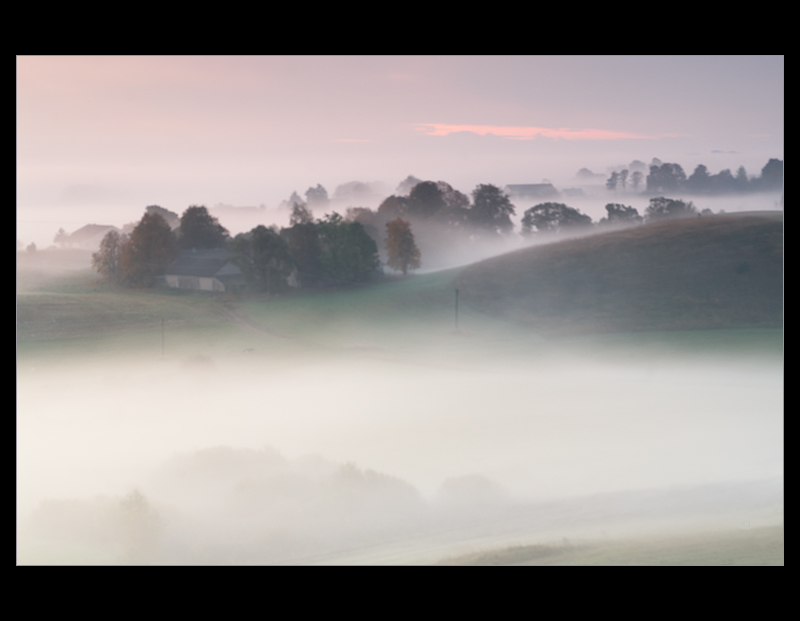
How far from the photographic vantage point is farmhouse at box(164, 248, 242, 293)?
1362 centimetres

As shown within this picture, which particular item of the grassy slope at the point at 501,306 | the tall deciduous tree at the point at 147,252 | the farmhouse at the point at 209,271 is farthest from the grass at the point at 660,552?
the tall deciduous tree at the point at 147,252

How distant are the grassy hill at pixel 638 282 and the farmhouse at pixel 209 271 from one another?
4.93m

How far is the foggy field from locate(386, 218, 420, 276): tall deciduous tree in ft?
1.16

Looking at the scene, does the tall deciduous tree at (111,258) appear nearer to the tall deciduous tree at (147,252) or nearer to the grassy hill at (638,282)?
the tall deciduous tree at (147,252)

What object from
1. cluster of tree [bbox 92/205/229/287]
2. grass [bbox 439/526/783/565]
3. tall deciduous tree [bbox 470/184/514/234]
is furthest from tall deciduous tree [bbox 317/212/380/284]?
grass [bbox 439/526/783/565]

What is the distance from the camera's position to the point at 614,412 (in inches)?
510

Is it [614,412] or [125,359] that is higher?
[125,359]

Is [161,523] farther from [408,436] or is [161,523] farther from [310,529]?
[408,436]

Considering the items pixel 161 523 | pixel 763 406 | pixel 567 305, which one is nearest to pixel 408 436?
pixel 161 523

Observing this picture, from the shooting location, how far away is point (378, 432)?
39.9 feet

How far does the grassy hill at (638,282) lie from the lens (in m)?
15.2

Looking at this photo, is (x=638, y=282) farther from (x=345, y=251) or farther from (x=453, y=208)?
(x=345, y=251)

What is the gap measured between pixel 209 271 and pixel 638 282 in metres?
9.61

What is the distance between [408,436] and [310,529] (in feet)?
8.13
